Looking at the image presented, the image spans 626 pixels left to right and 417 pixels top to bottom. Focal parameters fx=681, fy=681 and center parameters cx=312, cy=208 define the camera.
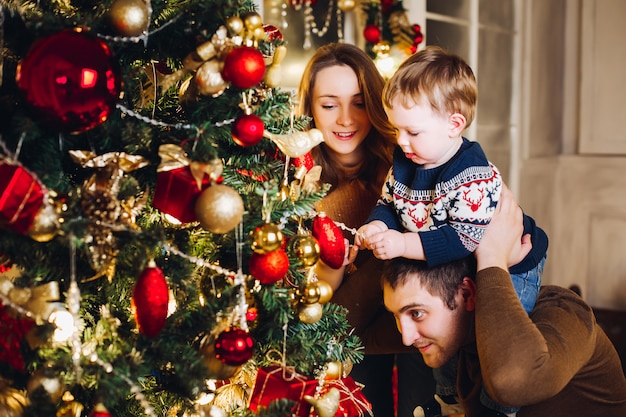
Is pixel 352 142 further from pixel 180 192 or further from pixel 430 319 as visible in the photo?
pixel 180 192

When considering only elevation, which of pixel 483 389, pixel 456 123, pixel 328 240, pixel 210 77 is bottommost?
pixel 483 389

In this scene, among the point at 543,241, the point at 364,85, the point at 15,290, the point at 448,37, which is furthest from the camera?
the point at 448,37

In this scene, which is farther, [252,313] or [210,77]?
[252,313]

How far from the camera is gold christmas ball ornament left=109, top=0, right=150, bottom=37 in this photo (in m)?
0.98

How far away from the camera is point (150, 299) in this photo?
949mm

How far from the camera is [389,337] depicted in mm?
1793

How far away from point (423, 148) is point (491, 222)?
229 millimetres

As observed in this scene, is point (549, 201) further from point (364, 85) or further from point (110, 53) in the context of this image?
point (110, 53)

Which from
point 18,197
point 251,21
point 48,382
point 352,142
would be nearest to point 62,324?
point 48,382

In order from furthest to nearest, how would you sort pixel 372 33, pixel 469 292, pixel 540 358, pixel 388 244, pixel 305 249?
pixel 372 33, pixel 469 292, pixel 388 244, pixel 540 358, pixel 305 249

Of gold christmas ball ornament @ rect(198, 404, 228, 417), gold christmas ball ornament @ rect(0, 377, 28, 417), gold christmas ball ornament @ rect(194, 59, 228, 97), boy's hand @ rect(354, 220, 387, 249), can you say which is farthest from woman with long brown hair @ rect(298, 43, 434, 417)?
gold christmas ball ornament @ rect(0, 377, 28, 417)

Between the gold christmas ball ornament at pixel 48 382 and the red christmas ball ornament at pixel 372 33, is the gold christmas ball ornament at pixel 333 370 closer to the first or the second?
the gold christmas ball ornament at pixel 48 382

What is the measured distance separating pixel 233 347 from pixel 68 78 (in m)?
0.44

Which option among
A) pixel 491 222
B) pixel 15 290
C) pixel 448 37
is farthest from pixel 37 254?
pixel 448 37
